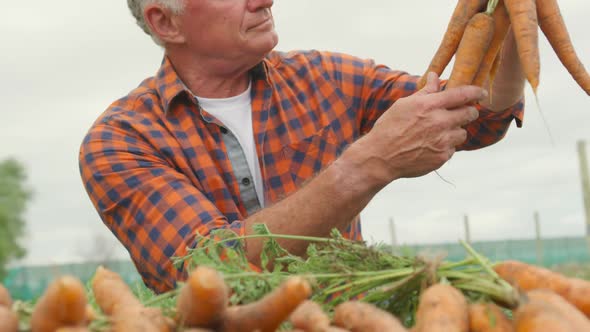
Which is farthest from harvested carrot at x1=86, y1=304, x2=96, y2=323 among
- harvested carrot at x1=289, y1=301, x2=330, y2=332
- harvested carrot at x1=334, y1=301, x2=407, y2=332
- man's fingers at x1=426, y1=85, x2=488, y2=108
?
man's fingers at x1=426, y1=85, x2=488, y2=108

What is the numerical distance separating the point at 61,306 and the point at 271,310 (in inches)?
17.5

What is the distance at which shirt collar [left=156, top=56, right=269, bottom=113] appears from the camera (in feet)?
12.9

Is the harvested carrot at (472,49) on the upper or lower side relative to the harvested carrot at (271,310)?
upper

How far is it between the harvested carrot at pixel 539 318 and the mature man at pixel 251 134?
4.23ft

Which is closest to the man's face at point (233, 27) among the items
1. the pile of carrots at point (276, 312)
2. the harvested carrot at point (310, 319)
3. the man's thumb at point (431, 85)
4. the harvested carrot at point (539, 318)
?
the man's thumb at point (431, 85)

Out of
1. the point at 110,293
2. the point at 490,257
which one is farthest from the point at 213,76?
the point at 490,257

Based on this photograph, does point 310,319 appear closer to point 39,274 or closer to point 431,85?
point 431,85

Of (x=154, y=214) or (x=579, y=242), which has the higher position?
(x=154, y=214)

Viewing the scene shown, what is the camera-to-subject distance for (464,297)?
79.0 inches

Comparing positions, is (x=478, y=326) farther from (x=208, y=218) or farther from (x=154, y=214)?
(x=154, y=214)

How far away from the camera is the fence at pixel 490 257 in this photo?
2094 cm

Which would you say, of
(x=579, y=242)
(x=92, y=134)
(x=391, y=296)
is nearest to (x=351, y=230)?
(x=92, y=134)

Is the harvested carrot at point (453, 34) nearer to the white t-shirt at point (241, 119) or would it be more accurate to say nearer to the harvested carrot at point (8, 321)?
the white t-shirt at point (241, 119)

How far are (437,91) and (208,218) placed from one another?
106 cm
